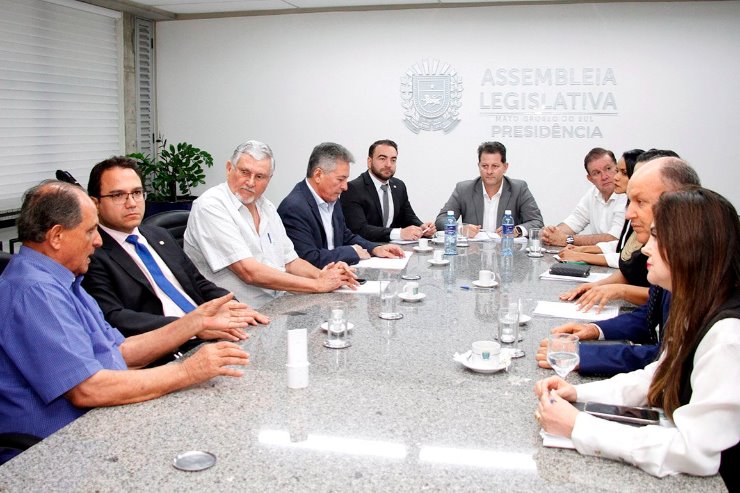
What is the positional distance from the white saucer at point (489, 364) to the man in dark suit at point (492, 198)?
3317 mm

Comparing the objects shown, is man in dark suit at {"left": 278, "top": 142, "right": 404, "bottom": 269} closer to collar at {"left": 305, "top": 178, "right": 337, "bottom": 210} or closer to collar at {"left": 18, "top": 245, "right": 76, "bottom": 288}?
collar at {"left": 305, "top": 178, "right": 337, "bottom": 210}

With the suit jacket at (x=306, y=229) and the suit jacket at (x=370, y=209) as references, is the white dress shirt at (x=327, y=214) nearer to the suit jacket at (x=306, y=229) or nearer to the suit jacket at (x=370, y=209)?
the suit jacket at (x=306, y=229)

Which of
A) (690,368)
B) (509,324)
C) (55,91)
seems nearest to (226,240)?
(509,324)

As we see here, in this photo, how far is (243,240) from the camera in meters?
3.53

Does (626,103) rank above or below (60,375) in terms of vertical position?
above

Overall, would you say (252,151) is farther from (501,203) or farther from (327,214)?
(501,203)

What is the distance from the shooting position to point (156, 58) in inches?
299

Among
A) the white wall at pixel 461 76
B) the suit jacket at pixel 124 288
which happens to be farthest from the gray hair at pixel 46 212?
the white wall at pixel 461 76

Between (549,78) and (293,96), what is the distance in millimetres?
2566

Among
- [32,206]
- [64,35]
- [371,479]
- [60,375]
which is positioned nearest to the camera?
[371,479]

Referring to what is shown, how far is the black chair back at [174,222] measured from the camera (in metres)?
3.82

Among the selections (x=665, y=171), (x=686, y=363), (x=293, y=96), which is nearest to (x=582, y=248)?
(x=665, y=171)

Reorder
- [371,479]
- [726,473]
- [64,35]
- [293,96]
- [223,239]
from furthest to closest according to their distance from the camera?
[293,96] → [64,35] → [223,239] → [726,473] → [371,479]

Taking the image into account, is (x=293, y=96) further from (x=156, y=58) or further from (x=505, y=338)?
(x=505, y=338)
